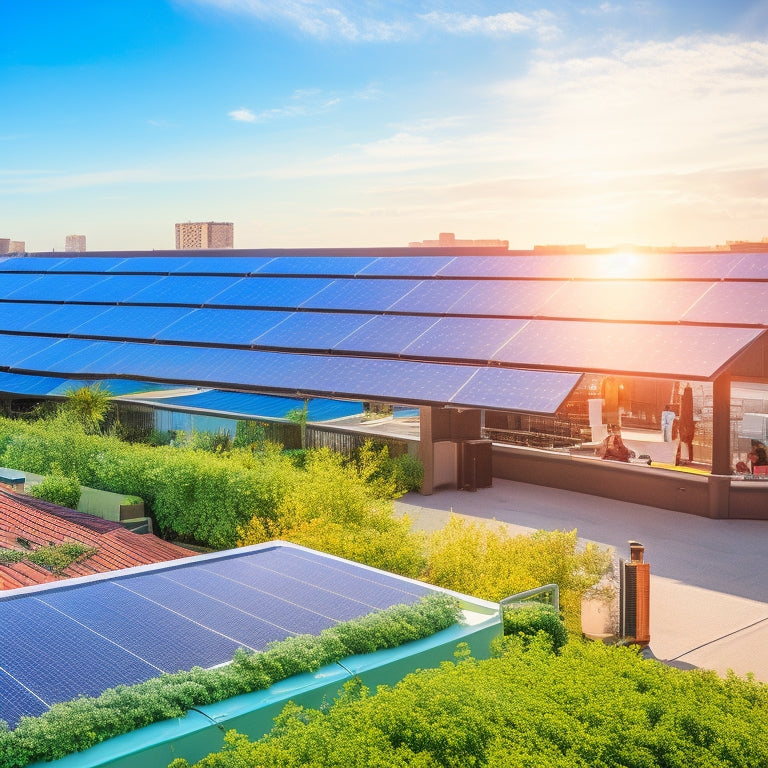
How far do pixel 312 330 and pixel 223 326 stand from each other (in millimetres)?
3835

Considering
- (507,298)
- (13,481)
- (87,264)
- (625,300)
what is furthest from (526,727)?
(87,264)

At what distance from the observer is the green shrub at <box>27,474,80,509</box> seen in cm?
2058

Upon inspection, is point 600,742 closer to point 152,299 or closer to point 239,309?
point 239,309

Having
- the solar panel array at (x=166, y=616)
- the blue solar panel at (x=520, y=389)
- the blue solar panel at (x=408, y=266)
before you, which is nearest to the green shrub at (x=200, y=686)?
the solar panel array at (x=166, y=616)

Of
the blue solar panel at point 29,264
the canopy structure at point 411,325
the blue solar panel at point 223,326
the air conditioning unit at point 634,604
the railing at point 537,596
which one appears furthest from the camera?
the blue solar panel at point 29,264

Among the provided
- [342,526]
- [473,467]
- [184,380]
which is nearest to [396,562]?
[342,526]

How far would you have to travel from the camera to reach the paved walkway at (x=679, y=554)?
14523 mm

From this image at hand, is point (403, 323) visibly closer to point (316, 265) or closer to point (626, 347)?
point (626, 347)

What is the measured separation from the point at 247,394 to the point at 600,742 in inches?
865

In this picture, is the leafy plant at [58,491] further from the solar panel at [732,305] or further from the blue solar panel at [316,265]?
the blue solar panel at [316,265]

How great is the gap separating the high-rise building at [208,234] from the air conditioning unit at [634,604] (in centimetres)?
6751

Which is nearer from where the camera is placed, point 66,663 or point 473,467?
point 66,663

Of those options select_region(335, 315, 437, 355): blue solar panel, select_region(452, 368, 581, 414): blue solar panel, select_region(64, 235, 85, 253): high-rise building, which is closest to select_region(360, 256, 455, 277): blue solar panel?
select_region(335, 315, 437, 355): blue solar panel

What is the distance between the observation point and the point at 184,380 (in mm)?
28938
